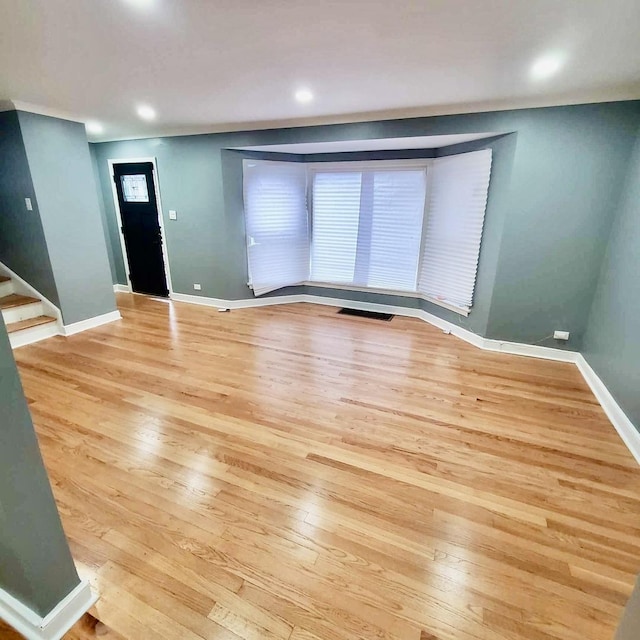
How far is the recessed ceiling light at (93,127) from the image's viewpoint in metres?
3.94

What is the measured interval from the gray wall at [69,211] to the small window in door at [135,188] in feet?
3.93

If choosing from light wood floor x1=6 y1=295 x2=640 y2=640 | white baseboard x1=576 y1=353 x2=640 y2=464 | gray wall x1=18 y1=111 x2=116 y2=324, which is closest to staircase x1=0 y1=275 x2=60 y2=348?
gray wall x1=18 y1=111 x2=116 y2=324

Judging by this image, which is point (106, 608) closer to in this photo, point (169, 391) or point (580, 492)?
point (169, 391)

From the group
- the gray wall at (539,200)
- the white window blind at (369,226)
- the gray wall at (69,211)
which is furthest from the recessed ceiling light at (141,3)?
the white window blind at (369,226)

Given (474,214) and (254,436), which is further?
(474,214)

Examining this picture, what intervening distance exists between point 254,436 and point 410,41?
2604 mm

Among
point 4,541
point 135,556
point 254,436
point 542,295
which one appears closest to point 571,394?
point 542,295

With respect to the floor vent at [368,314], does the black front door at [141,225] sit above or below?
above

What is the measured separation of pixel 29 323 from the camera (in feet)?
12.4

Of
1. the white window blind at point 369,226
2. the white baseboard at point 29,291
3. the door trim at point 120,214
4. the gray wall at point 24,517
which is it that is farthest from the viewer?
the door trim at point 120,214

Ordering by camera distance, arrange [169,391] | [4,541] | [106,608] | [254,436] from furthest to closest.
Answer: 1. [169,391]
2. [254,436]
3. [106,608]
4. [4,541]

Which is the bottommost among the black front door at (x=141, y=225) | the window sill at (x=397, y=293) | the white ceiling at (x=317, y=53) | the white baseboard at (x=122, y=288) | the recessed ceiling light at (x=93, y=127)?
the white baseboard at (x=122, y=288)

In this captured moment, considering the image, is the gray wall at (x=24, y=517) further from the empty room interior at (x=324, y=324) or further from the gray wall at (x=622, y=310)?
the gray wall at (x=622, y=310)

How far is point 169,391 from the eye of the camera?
2.85 meters
